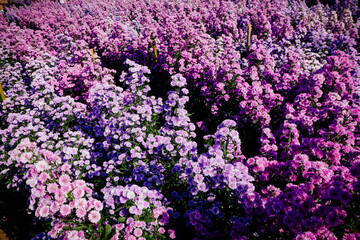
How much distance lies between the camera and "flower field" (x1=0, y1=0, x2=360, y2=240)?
2.03 meters

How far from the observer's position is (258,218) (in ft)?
7.25

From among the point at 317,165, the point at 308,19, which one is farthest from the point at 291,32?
the point at 317,165

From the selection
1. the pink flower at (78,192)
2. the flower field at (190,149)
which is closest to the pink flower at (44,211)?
the flower field at (190,149)

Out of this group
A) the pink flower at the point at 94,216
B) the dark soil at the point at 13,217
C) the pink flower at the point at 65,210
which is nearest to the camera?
→ the pink flower at the point at 65,210

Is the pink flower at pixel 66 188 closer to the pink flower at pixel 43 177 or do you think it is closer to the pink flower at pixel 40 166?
the pink flower at pixel 43 177

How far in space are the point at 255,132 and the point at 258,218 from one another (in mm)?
2634

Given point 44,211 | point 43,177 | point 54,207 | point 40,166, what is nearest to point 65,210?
point 54,207

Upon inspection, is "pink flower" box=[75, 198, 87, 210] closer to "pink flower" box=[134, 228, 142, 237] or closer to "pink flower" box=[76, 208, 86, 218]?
"pink flower" box=[76, 208, 86, 218]

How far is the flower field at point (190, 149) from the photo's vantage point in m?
2.03

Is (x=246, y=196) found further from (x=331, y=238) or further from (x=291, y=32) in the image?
(x=291, y=32)

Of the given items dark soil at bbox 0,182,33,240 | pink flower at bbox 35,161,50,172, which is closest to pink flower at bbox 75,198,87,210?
pink flower at bbox 35,161,50,172

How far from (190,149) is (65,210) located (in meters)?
1.83

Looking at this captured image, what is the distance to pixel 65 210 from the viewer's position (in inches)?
73.2

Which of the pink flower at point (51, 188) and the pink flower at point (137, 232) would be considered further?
the pink flower at point (137, 232)
